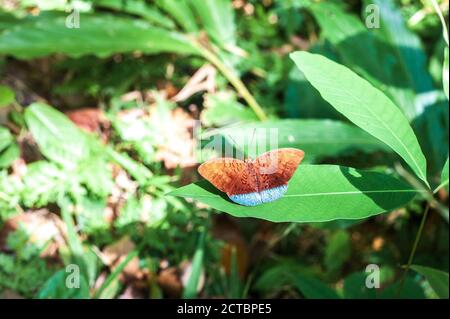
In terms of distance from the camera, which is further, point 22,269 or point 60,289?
point 22,269

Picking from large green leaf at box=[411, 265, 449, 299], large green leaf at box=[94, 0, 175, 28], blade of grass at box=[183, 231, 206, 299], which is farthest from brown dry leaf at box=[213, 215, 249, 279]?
large green leaf at box=[94, 0, 175, 28]

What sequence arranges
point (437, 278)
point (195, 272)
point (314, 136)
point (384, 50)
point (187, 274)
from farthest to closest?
point (384, 50)
point (314, 136)
point (187, 274)
point (195, 272)
point (437, 278)

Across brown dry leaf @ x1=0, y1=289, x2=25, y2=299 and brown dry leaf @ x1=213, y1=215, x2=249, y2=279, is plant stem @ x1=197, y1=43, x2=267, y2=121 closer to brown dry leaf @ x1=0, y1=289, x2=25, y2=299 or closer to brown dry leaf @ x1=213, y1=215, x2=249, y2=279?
brown dry leaf @ x1=213, y1=215, x2=249, y2=279

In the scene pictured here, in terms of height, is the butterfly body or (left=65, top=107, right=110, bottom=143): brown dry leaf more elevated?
(left=65, top=107, right=110, bottom=143): brown dry leaf

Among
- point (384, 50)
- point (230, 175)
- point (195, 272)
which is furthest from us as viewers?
point (384, 50)

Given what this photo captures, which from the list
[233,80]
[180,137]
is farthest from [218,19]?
[180,137]

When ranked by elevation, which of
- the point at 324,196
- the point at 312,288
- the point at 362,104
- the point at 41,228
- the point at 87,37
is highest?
the point at 87,37

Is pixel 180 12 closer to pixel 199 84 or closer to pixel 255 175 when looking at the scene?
pixel 199 84

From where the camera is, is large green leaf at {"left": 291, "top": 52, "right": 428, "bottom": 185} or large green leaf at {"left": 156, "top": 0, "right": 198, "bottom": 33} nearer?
large green leaf at {"left": 291, "top": 52, "right": 428, "bottom": 185}
